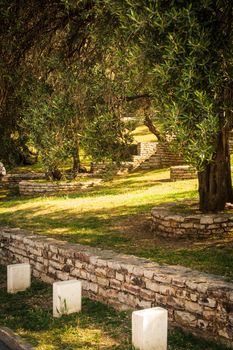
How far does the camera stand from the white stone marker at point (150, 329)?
6.82m

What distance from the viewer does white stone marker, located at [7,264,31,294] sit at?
34.3 ft

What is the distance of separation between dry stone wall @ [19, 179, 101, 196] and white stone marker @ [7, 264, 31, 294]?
531 inches

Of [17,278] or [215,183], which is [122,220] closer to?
[215,183]

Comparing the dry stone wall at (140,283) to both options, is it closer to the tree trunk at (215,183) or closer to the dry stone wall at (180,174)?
the tree trunk at (215,183)

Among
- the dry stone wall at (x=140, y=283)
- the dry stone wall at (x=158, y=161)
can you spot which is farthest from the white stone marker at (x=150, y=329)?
the dry stone wall at (x=158, y=161)

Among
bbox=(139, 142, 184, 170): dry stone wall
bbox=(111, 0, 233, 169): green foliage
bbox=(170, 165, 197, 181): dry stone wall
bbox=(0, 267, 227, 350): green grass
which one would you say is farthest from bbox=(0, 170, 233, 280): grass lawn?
bbox=(139, 142, 184, 170): dry stone wall

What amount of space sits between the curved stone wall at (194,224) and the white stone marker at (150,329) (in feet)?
18.2

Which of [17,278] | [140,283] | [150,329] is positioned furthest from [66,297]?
[150,329]

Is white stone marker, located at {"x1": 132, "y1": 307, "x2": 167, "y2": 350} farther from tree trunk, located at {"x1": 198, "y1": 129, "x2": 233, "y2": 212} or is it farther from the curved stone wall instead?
tree trunk, located at {"x1": 198, "y1": 129, "x2": 233, "y2": 212}

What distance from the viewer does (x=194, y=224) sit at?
12359mm

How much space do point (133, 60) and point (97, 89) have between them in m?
2.65

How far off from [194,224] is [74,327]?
16.8 feet

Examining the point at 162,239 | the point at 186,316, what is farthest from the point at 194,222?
→ the point at 186,316

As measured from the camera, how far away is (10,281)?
10477 mm
